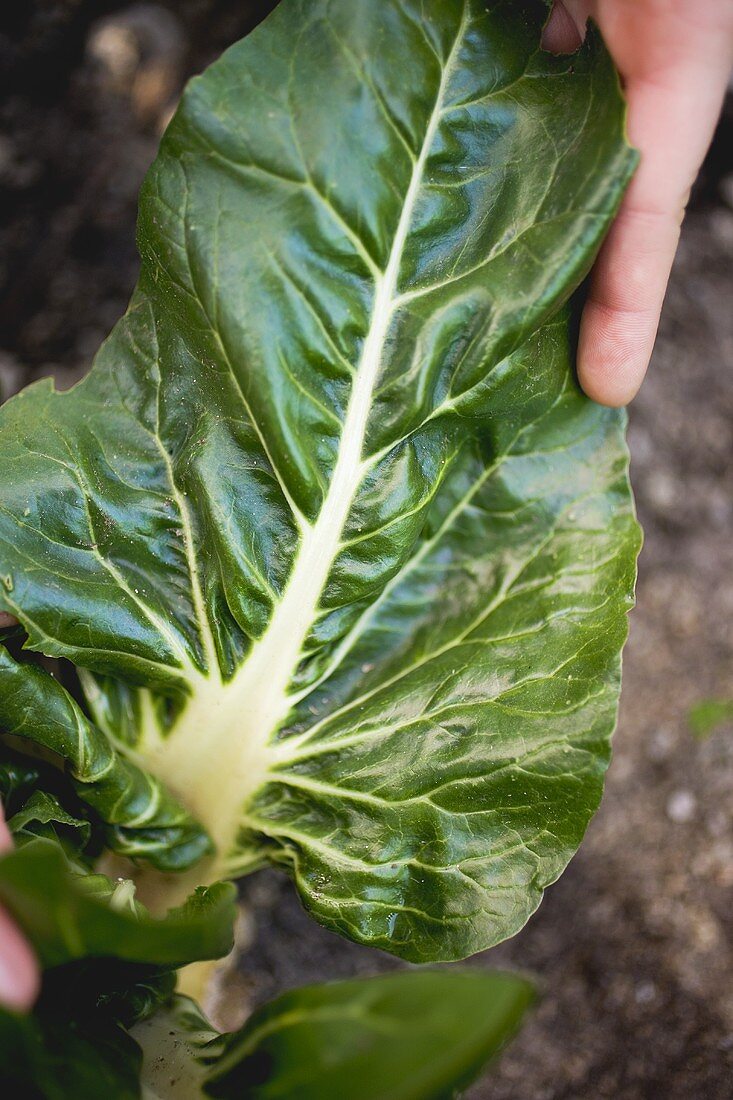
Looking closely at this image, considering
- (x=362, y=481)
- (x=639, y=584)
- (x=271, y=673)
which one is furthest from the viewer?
(x=639, y=584)

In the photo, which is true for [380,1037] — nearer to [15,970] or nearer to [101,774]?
[15,970]

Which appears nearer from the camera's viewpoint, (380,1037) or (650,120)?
(380,1037)

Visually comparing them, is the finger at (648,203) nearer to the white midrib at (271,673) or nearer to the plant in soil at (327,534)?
the plant in soil at (327,534)

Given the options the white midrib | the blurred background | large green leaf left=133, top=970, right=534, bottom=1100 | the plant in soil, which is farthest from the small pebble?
large green leaf left=133, top=970, right=534, bottom=1100

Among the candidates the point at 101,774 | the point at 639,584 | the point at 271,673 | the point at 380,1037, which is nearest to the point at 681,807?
the point at 639,584

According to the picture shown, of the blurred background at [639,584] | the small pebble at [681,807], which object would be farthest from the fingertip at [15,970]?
the small pebble at [681,807]

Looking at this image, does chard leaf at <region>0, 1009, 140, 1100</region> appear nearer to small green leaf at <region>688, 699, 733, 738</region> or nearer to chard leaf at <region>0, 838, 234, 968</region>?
chard leaf at <region>0, 838, 234, 968</region>
